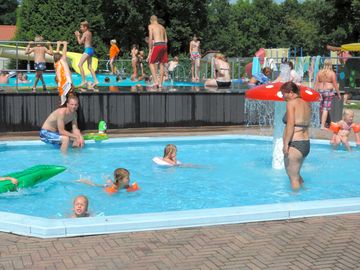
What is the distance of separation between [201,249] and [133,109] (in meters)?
9.24

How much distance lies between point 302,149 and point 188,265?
3.49 meters

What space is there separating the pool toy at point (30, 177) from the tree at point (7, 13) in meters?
88.3

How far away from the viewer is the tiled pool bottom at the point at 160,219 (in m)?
5.30

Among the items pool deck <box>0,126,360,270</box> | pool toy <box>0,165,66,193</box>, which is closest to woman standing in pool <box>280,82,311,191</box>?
pool deck <box>0,126,360,270</box>

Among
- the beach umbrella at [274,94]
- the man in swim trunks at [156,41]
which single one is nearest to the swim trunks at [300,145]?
the beach umbrella at [274,94]

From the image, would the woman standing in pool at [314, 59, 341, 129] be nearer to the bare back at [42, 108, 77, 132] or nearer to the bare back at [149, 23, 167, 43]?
the bare back at [149, 23, 167, 43]

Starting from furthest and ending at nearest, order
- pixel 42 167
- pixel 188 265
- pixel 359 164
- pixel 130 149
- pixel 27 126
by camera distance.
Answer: pixel 27 126, pixel 130 149, pixel 359 164, pixel 42 167, pixel 188 265

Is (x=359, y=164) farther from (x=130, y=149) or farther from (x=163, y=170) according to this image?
(x=130, y=149)

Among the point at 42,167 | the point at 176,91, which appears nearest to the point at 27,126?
the point at 176,91

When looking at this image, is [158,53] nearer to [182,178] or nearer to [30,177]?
[182,178]

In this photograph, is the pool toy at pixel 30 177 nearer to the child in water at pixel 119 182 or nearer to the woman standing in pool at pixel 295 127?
the child in water at pixel 119 182

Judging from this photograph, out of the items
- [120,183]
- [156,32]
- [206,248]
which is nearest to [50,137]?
[120,183]

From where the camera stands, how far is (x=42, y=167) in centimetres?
815

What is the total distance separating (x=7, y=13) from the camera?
91500 millimetres
